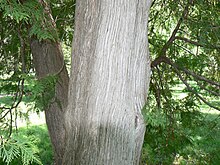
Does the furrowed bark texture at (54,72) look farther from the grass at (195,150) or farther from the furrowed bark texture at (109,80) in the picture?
the grass at (195,150)

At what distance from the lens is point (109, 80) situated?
2322 mm

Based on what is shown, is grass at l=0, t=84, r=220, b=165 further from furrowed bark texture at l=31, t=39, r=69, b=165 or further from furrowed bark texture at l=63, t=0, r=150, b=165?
furrowed bark texture at l=63, t=0, r=150, b=165

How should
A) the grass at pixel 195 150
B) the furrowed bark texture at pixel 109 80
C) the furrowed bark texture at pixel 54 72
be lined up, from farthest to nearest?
the grass at pixel 195 150 < the furrowed bark texture at pixel 54 72 < the furrowed bark texture at pixel 109 80

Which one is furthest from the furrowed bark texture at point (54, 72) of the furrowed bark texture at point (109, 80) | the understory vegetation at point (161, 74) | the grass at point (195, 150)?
the grass at point (195, 150)

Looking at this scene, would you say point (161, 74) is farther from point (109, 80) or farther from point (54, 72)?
point (109, 80)

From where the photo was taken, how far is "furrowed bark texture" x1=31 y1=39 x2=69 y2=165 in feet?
10.6

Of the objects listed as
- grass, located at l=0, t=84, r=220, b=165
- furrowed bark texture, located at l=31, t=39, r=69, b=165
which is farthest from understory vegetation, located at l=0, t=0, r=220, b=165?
furrowed bark texture, located at l=31, t=39, r=69, b=165

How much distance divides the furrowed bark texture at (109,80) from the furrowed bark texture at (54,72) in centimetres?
69

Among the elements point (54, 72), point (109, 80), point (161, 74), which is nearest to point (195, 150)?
point (161, 74)

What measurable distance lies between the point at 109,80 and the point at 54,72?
1062 millimetres

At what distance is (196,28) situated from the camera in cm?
354

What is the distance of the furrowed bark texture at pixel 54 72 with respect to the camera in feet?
10.6

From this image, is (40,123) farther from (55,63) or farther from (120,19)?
(120,19)

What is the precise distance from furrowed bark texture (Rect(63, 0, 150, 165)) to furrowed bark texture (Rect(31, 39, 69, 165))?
685 mm
